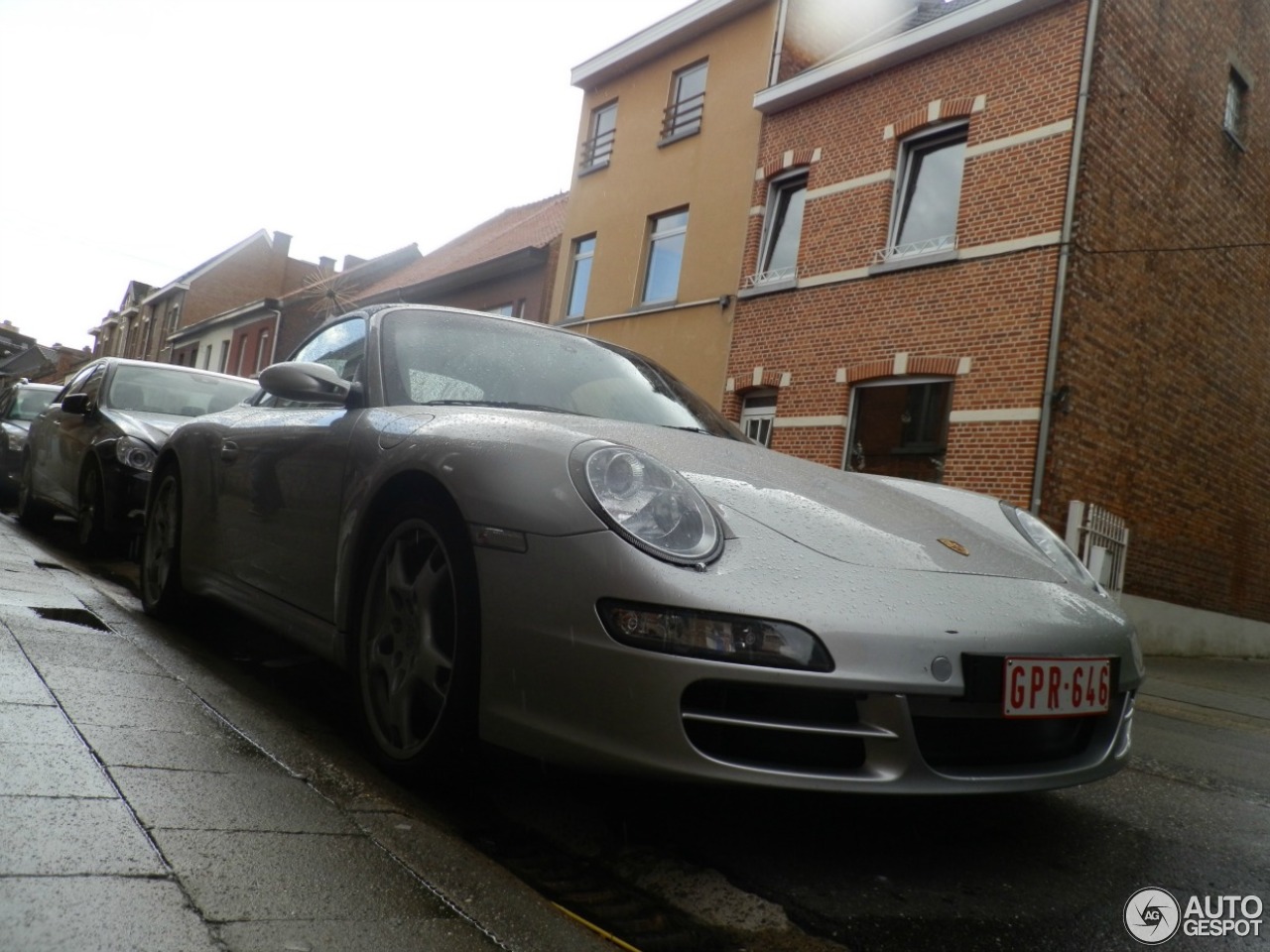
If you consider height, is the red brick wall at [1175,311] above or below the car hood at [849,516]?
above

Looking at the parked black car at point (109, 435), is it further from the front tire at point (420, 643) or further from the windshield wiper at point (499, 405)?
the front tire at point (420, 643)

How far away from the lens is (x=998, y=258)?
1130cm

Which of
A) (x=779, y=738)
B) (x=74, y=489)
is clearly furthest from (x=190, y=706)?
(x=74, y=489)

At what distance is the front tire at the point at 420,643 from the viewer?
2.50 metres

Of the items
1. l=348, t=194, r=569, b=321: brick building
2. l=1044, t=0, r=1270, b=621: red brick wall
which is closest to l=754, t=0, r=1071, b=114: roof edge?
l=1044, t=0, r=1270, b=621: red brick wall

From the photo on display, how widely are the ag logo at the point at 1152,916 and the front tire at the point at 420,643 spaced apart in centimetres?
145

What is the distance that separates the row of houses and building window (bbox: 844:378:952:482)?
0.03 m

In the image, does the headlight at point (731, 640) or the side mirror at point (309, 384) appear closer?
the headlight at point (731, 640)

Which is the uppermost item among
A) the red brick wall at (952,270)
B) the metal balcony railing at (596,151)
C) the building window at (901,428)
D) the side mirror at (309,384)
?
the metal balcony railing at (596,151)

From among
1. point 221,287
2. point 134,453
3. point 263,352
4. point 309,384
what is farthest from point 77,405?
point 221,287

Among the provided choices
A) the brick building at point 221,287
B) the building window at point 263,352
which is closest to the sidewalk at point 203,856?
the building window at point 263,352

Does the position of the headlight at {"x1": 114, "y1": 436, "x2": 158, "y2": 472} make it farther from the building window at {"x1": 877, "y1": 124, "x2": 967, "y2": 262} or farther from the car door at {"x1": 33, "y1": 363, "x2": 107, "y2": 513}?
the building window at {"x1": 877, "y1": 124, "x2": 967, "y2": 262}

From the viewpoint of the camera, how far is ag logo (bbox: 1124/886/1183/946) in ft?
6.87

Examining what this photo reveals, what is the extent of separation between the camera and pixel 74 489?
7.45 meters
